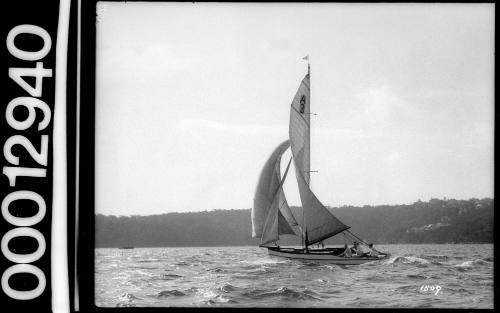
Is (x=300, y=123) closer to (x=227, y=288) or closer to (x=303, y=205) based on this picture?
(x=303, y=205)

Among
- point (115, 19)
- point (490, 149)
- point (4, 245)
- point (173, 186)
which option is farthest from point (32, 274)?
point (490, 149)

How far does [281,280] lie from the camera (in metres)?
6.00

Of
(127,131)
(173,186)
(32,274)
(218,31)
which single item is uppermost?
(218,31)

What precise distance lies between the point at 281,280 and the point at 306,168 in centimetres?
99

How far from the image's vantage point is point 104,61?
5.91 m

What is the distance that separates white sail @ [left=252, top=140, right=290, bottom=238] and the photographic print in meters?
0.02

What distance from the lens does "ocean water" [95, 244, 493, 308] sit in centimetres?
582

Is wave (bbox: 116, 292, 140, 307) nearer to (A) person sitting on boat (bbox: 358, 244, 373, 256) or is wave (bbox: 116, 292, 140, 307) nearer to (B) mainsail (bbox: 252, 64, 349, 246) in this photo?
(B) mainsail (bbox: 252, 64, 349, 246)

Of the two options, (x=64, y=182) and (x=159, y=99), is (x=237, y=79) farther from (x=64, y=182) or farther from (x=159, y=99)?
(x=64, y=182)

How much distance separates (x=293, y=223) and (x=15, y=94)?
8.68ft

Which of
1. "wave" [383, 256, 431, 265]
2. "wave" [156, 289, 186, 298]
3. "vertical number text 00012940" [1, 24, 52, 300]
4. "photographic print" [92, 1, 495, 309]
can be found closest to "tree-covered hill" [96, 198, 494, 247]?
"photographic print" [92, 1, 495, 309]

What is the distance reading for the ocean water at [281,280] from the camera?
5820mm

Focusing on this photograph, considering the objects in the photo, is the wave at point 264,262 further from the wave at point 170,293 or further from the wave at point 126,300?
the wave at point 126,300

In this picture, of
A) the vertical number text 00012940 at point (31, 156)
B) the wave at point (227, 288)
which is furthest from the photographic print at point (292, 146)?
the vertical number text 00012940 at point (31, 156)
